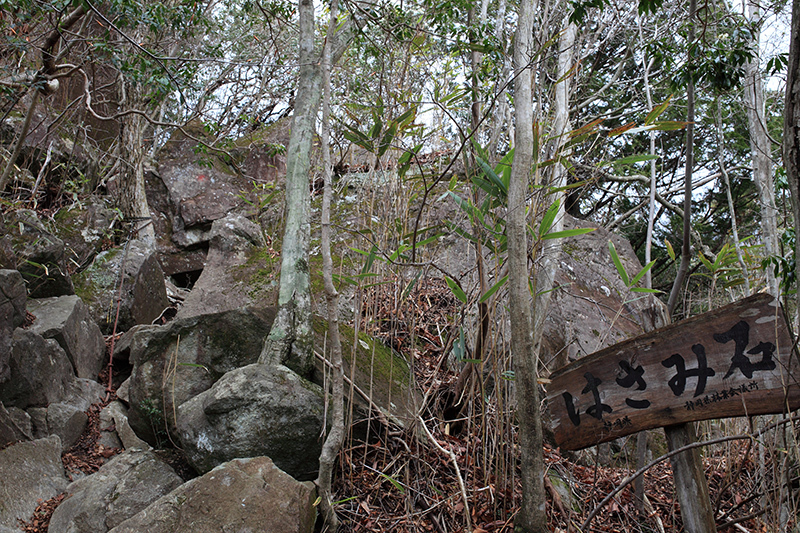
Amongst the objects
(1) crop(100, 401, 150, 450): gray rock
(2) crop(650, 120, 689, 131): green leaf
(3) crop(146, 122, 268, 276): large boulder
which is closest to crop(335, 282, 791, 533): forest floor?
(2) crop(650, 120, 689, 131): green leaf

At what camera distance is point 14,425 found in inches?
97.3

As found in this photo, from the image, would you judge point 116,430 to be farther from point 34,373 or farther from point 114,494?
point 114,494

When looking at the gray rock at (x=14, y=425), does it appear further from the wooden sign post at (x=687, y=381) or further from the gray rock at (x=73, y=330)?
the wooden sign post at (x=687, y=381)

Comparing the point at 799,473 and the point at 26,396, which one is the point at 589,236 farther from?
the point at 26,396

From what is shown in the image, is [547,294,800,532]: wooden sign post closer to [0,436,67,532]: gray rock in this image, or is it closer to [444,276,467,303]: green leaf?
[444,276,467,303]: green leaf

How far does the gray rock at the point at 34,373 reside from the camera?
8.62 ft

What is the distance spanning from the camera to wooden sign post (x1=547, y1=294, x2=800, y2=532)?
1324 mm

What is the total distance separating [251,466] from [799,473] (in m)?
2.04

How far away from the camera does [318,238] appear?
178 inches

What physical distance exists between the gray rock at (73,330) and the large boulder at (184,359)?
940 mm

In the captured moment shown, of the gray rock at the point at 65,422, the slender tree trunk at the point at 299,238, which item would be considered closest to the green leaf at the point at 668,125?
the slender tree trunk at the point at 299,238

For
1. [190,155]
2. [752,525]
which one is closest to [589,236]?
[752,525]

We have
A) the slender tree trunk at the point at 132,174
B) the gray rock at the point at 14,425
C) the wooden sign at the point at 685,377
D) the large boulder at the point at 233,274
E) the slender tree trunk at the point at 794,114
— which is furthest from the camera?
the slender tree trunk at the point at 132,174

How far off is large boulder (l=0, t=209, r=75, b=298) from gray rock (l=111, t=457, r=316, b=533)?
98.2 inches
